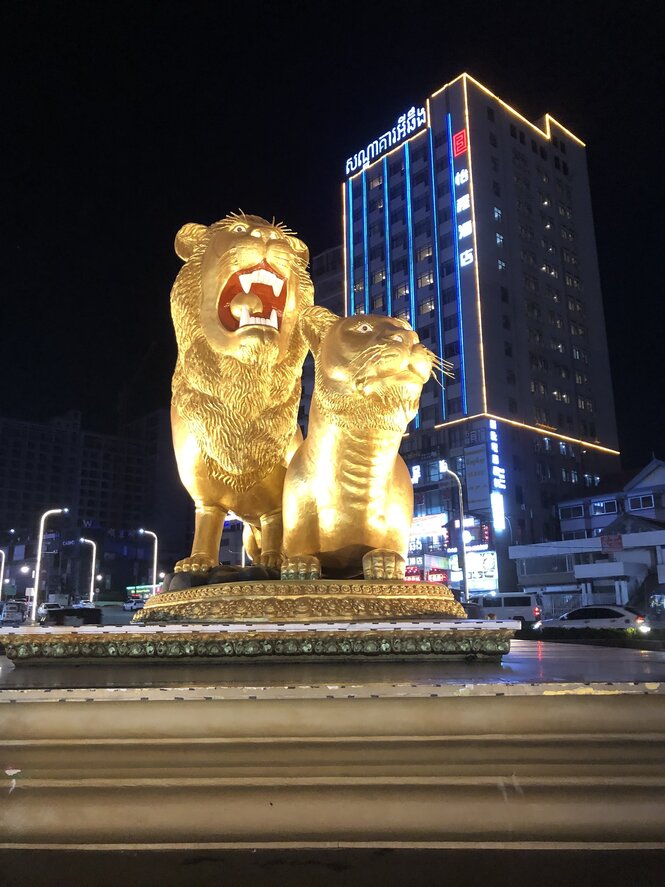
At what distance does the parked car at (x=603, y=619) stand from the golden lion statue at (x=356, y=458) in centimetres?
1376

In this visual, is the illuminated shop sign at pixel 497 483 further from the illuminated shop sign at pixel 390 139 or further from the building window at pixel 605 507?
the illuminated shop sign at pixel 390 139

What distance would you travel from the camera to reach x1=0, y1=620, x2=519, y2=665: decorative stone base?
2.27 meters

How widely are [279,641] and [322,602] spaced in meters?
0.40

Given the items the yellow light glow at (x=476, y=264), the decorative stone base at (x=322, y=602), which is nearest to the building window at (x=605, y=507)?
the yellow light glow at (x=476, y=264)

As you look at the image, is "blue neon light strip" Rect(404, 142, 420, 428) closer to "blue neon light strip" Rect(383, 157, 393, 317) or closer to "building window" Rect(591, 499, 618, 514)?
"blue neon light strip" Rect(383, 157, 393, 317)

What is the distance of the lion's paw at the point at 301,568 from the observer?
2914 mm

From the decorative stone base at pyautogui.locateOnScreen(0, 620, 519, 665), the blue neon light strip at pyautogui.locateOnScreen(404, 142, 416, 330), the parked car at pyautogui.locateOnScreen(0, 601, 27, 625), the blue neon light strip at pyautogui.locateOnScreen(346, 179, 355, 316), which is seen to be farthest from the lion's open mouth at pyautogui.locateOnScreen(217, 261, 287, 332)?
the blue neon light strip at pyautogui.locateOnScreen(346, 179, 355, 316)

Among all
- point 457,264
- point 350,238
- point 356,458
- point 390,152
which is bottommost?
point 356,458

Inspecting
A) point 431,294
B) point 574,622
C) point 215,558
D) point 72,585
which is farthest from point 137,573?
point 215,558

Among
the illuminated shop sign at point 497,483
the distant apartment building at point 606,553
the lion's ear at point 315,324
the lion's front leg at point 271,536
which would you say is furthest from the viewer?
the illuminated shop sign at point 497,483

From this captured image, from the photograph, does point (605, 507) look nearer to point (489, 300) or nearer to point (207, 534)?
point (489, 300)

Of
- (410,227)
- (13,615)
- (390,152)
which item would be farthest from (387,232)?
(13,615)

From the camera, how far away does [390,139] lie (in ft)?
141

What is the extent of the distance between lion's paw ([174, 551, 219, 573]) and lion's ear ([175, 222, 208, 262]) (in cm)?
169
